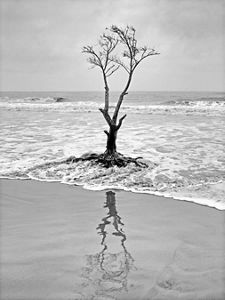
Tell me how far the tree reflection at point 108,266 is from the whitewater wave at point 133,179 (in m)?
2.31

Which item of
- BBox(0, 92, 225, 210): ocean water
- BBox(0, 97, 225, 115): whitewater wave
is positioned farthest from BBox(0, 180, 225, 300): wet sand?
BBox(0, 97, 225, 115): whitewater wave

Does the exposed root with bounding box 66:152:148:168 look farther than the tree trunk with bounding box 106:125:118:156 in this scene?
No

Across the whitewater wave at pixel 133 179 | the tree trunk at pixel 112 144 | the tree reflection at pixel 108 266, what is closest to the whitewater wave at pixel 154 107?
the tree trunk at pixel 112 144

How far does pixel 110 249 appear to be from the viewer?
4207mm

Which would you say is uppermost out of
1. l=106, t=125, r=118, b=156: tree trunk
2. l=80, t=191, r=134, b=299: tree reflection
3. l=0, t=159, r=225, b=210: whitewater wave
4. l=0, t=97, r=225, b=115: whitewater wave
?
l=0, t=97, r=225, b=115: whitewater wave

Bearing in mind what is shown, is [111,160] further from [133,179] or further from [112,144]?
[133,179]

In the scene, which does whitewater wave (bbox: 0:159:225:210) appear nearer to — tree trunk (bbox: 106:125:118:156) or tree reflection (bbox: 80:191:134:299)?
tree trunk (bbox: 106:125:118:156)

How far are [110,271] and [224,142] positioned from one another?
11.7 metres

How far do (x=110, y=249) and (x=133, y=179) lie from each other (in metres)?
4.14

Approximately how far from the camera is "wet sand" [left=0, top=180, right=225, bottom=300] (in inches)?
128

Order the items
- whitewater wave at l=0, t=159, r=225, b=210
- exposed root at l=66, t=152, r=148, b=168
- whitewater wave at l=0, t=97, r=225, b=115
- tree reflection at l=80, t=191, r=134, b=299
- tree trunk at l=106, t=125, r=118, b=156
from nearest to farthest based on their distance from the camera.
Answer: tree reflection at l=80, t=191, r=134, b=299
whitewater wave at l=0, t=159, r=225, b=210
exposed root at l=66, t=152, r=148, b=168
tree trunk at l=106, t=125, r=118, b=156
whitewater wave at l=0, t=97, r=225, b=115

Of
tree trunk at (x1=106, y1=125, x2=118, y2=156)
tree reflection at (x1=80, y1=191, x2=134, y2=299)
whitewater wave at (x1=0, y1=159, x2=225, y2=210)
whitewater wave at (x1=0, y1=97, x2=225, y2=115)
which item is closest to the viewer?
tree reflection at (x1=80, y1=191, x2=134, y2=299)

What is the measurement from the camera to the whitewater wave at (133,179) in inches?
272

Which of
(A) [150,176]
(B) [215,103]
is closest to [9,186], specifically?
(A) [150,176]
